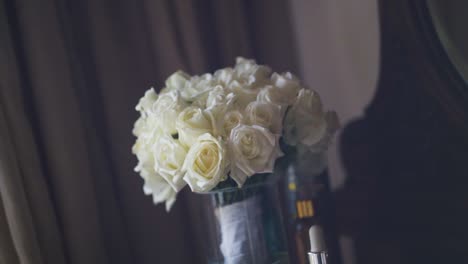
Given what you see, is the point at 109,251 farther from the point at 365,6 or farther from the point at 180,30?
the point at 365,6

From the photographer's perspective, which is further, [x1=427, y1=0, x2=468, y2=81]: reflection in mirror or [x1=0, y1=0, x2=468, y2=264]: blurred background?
[x1=0, y1=0, x2=468, y2=264]: blurred background

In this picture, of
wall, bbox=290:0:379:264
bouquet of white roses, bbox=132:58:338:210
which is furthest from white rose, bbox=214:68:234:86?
wall, bbox=290:0:379:264

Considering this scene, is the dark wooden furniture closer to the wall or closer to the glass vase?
the wall

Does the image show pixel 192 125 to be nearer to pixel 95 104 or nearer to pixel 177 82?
pixel 177 82

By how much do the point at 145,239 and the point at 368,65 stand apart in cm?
73

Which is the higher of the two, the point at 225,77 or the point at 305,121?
the point at 225,77

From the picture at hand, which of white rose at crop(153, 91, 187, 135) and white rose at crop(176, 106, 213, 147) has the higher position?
white rose at crop(153, 91, 187, 135)

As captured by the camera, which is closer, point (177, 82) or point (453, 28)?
point (453, 28)

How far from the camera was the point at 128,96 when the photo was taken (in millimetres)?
1010

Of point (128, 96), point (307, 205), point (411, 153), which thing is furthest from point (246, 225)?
point (128, 96)

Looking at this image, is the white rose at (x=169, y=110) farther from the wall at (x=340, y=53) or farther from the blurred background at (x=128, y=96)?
the wall at (x=340, y=53)

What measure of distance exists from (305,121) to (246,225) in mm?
247

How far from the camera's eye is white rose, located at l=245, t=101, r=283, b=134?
66 centimetres

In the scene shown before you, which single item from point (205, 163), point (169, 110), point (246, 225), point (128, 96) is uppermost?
point (128, 96)
